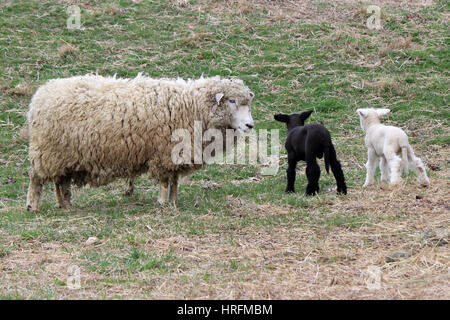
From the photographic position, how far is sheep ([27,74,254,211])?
313 inches

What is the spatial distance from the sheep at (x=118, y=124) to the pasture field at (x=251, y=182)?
1.60 ft

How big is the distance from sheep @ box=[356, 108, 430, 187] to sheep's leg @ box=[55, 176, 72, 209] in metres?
4.32

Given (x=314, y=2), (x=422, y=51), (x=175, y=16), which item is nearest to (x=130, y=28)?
(x=175, y=16)

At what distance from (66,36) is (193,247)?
1103cm

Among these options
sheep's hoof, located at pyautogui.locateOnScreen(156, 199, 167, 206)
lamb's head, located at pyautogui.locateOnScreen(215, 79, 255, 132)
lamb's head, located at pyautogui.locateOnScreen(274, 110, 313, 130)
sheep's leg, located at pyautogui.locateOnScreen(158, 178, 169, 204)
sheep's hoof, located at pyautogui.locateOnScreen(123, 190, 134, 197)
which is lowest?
sheep's hoof, located at pyautogui.locateOnScreen(123, 190, 134, 197)

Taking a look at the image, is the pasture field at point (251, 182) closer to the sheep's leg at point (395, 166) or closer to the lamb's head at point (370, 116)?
the sheep's leg at point (395, 166)

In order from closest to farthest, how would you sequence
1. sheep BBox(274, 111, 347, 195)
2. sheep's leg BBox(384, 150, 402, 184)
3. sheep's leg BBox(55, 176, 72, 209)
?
sheep BBox(274, 111, 347, 195) < sheep's leg BBox(384, 150, 402, 184) < sheep's leg BBox(55, 176, 72, 209)

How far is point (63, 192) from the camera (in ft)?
27.7

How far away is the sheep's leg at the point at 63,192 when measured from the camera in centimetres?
839

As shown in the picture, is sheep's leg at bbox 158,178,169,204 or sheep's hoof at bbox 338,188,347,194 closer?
sheep's hoof at bbox 338,188,347,194

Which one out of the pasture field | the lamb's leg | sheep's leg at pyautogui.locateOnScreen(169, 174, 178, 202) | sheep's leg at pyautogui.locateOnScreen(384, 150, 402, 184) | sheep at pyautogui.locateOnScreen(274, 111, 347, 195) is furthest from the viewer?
the lamb's leg

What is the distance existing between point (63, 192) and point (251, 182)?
303 cm

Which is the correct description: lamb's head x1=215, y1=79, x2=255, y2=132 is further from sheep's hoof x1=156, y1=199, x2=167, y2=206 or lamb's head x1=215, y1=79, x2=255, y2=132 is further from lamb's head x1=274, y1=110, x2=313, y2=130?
sheep's hoof x1=156, y1=199, x2=167, y2=206

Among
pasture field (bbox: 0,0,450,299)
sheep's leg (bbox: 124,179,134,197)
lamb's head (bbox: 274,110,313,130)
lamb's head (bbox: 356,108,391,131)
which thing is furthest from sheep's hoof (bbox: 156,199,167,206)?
lamb's head (bbox: 356,108,391,131)
